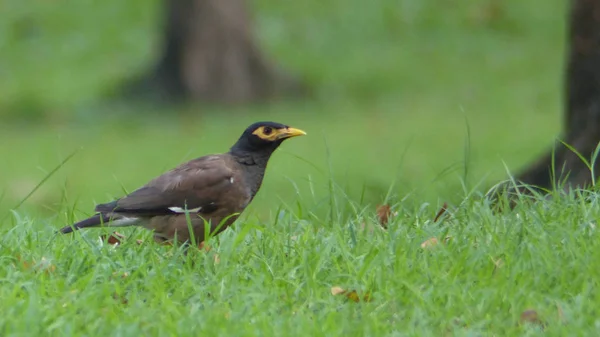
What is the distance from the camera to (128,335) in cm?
474

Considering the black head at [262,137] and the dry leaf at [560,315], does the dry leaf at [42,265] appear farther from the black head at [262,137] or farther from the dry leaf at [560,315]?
the dry leaf at [560,315]

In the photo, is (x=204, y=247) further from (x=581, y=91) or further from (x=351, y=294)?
(x=581, y=91)

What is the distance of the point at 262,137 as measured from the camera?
6734 millimetres

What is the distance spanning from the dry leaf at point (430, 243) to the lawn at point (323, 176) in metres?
0.06

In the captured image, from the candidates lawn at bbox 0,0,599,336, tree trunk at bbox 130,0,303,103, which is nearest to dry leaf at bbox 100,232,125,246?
lawn at bbox 0,0,599,336

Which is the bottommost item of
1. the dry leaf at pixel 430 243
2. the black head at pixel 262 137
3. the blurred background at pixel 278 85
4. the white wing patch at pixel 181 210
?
the blurred background at pixel 278 85

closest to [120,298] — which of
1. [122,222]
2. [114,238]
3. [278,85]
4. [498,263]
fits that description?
[122,222]

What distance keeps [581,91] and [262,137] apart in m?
2.87

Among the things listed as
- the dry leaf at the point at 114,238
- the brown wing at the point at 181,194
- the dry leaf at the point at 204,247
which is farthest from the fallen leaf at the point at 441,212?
the dry leaf at the point at 114,238

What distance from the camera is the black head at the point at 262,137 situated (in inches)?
265

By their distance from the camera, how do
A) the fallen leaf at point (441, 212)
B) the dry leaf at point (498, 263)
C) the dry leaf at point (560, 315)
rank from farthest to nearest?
the fallen leaf at point (441, 212)
the dry leaf at point (498, 263)
the dry leaf at point (560, 315)

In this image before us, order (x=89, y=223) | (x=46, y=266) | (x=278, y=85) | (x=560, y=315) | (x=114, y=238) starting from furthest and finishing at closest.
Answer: (x=278, y=85) < (x=114, y=238) < (x=89, y=223) < (x=46, y=266) < (x=560, y=315)

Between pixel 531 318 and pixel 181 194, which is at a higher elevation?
pixel 181 194

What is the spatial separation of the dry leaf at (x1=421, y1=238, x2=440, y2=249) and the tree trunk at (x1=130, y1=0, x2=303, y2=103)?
13246 millimetres
